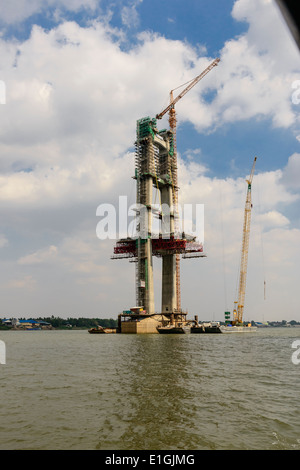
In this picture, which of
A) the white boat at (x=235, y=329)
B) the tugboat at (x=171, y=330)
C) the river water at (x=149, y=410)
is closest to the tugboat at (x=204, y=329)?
the white boat at (x=235, y=329)

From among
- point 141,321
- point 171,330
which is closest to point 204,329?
point 171,330

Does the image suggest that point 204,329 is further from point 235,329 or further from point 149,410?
point 149,410

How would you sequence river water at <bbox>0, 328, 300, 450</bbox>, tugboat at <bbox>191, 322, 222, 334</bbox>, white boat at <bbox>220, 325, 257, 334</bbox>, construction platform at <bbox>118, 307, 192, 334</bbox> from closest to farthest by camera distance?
Result: river water at <bbox>0, 328, 300, 450</bbox>
construction platform at <bbox>118, 307, 192, 334</bbox>
tugboat at <bbox>191, 322, 222, 334</bbox>
white boat at <bbox>220, 325, 257, 334</bbox>

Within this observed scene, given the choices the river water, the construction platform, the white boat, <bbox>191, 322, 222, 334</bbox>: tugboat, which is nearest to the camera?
the river water

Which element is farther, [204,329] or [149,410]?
[204,329]

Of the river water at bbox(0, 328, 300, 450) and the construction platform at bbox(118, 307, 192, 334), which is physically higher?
the river water at bbox(0, 328, 300, 450)

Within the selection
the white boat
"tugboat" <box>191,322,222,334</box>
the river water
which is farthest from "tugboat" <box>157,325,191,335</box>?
the river water

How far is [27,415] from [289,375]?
21798 mm

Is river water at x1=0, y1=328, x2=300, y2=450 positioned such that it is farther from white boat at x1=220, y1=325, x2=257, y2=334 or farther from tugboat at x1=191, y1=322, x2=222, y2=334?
white boat at x1=220, y1=325, x2=257, y2=334

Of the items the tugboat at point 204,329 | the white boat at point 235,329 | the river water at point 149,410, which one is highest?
the river water at point 149,410

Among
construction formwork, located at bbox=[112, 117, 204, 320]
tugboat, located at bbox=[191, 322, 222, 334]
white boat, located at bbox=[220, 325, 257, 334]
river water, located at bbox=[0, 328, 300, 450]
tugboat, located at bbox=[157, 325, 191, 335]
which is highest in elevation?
construction formwork, located at bbox=[112, 117, 204, 320]

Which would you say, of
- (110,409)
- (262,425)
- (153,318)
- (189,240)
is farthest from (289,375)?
(189,240)

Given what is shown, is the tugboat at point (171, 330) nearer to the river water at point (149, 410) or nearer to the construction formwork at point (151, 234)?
the construction formwork at point (151, 234)
